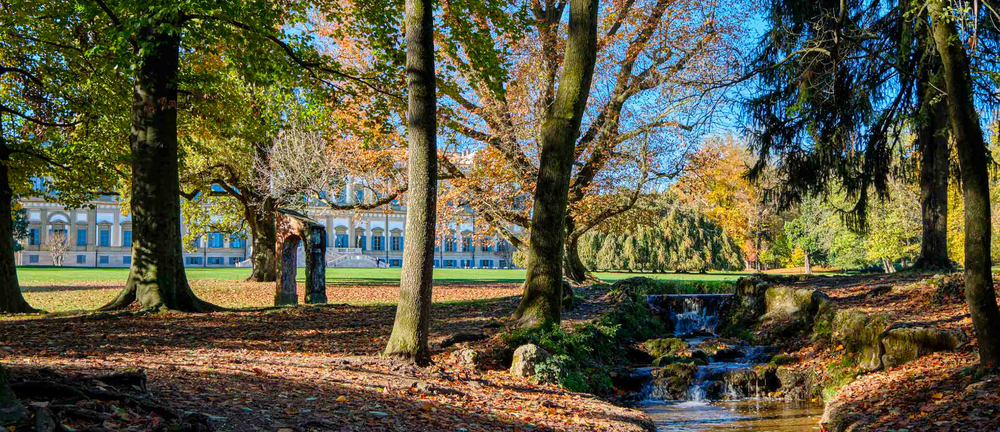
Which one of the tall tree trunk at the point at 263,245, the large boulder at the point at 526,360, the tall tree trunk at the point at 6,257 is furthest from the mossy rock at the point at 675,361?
the tall tree trunk at the point at 263,245

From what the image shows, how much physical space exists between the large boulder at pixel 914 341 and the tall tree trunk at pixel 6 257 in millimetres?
15475

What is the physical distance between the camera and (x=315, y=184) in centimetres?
2438

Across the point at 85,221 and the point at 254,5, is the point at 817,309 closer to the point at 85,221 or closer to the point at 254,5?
the point at 254,5

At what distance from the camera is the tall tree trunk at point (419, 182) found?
25.5 ft

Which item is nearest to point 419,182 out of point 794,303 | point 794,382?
point 794,382

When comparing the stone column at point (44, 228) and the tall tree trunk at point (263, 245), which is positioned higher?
the stone column at point (44, 228)

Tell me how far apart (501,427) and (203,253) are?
2507 inches

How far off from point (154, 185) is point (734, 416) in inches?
412

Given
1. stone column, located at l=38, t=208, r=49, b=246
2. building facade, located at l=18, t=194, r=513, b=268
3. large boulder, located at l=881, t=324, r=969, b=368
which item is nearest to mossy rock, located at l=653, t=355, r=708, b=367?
large boulder, located at l=881, t=324, r=969, b=368

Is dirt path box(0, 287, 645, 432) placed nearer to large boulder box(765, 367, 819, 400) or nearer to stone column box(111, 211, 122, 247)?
large boulder box(765, 367, 819, 400)

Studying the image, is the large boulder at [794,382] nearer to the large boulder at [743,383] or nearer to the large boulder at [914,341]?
the large boulder at [743,383]

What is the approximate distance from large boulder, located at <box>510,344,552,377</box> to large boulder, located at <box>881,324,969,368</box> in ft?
15.0

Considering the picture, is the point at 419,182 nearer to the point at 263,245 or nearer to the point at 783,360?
the point at 783,360

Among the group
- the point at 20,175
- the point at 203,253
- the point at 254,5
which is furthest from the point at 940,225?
the point at 203,253
